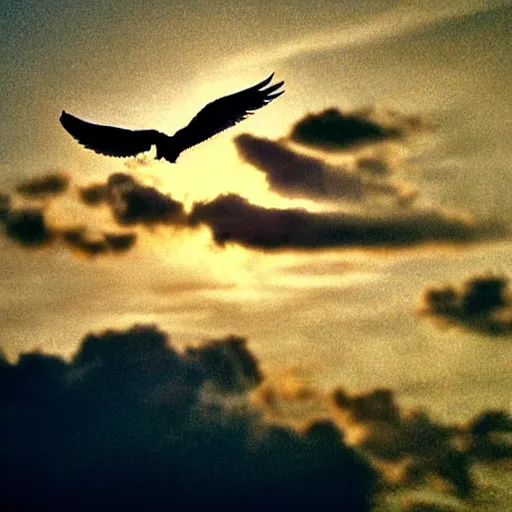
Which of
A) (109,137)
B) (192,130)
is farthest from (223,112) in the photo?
(109,137)

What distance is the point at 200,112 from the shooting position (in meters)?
22.2

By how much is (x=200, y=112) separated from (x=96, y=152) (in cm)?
324

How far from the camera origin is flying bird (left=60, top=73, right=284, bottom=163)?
2194 centimetres

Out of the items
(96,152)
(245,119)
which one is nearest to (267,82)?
(245,119)

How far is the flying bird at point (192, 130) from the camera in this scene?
21938 mm

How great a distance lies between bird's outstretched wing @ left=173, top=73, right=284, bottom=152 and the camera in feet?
72.1

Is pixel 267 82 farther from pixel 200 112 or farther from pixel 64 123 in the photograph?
pixel 64 123

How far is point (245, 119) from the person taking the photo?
73.8ft

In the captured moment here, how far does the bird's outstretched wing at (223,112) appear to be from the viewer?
22.0m

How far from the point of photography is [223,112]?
2222cm

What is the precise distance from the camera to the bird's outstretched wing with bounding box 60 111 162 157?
2216cm

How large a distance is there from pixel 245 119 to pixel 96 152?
4.36 m

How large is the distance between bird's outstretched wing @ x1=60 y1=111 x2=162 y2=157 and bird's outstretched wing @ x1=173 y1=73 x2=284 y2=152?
2.70 ft

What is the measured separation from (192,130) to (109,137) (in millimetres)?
2426
